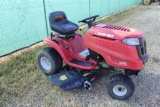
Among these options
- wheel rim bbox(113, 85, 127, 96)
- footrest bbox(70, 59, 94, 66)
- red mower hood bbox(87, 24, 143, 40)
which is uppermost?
red mower hood bbox(87, 24, 143, 40)

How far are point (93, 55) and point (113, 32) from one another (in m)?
0.47

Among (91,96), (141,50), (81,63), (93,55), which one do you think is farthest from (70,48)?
(141,50)

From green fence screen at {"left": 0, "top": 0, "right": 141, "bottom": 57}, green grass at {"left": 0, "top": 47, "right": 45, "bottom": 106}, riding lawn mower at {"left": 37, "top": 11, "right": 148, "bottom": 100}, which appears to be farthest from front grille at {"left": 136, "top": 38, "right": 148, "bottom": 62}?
green fence screen at {"left": 0, "top": 0, "right": 141, "bottom": 57}

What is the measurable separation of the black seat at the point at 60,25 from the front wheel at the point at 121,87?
3.49 ft

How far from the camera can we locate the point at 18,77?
10.9ft

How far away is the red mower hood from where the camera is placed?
8.02ft

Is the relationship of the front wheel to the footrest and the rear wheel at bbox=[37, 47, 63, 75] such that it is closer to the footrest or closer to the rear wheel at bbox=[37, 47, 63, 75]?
the footrest

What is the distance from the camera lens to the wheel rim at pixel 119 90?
8.55ft

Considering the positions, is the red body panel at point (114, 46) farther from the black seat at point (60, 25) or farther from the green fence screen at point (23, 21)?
the green fence screen at point (23, 21)

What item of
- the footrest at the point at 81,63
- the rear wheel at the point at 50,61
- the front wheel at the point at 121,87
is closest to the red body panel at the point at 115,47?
the front wheel at the point at 121,87

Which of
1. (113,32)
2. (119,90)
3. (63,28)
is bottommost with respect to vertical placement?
(119,90)

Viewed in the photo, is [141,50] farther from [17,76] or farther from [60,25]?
[17,76]

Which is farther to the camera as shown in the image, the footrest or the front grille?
the footrest

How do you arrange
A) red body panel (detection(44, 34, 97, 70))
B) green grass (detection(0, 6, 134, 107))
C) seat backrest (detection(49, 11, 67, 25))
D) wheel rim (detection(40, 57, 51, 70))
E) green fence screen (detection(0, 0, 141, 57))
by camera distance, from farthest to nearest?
green fence screen (detection(0, 0, 141, 57))
wheel rim (detection(40, 57, 51, 70))
seat backrest (detection(49, 11, 67, 25))
red body panel (detection(44, 34, 97, 70))
green grass (detection(0, 6, 134, 107))
